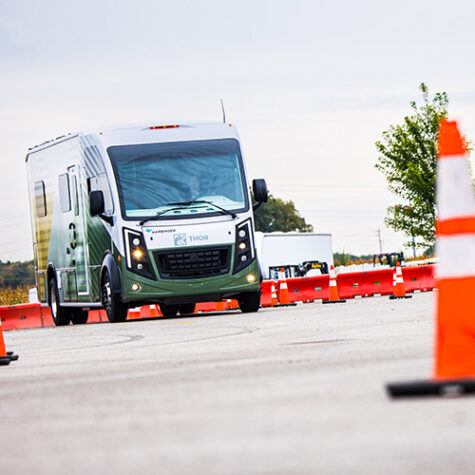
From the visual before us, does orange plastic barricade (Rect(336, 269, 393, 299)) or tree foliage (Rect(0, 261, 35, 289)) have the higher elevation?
tree foliage (Rect(0, 261, 35, 289))

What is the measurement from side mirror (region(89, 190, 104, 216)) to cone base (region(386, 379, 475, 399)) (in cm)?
1477

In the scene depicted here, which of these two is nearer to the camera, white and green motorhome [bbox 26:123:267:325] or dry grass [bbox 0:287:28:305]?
white and green motorhome [bbox 26:123:267:325]

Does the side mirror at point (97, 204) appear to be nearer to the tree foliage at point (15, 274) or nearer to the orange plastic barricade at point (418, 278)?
the orange plastic barricade at point (418, 278)

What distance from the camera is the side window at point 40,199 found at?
2391 centimetres

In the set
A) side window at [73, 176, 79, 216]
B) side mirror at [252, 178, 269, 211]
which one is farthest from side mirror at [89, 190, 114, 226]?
side mirror at [252, 178, 269, 211]

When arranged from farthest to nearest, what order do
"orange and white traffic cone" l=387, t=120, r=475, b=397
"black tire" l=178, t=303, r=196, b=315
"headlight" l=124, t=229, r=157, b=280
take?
"black tire" l=178, t=303, r=196, b=315
"headlight" l=124, t=229, r=157, b=280
"orange and white traffic cone" l=387, t=120, r=475, b=397

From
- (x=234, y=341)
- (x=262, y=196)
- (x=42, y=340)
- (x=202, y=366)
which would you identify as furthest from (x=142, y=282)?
(x=202, y=366)

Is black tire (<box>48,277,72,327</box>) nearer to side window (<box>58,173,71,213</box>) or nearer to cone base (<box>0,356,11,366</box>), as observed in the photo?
side window (<box>58,173,71,213</box>)

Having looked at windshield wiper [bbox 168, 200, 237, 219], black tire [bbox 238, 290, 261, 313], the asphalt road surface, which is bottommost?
the asphalt road surface

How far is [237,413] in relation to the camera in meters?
6.11

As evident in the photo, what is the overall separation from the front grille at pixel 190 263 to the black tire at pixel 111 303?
91 cm

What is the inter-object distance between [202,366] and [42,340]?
7.66m

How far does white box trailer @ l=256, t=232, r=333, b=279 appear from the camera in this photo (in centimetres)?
5281

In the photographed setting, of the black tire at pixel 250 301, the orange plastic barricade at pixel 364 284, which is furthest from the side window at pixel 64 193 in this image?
the orange plastic barricade at pixel 364 284
